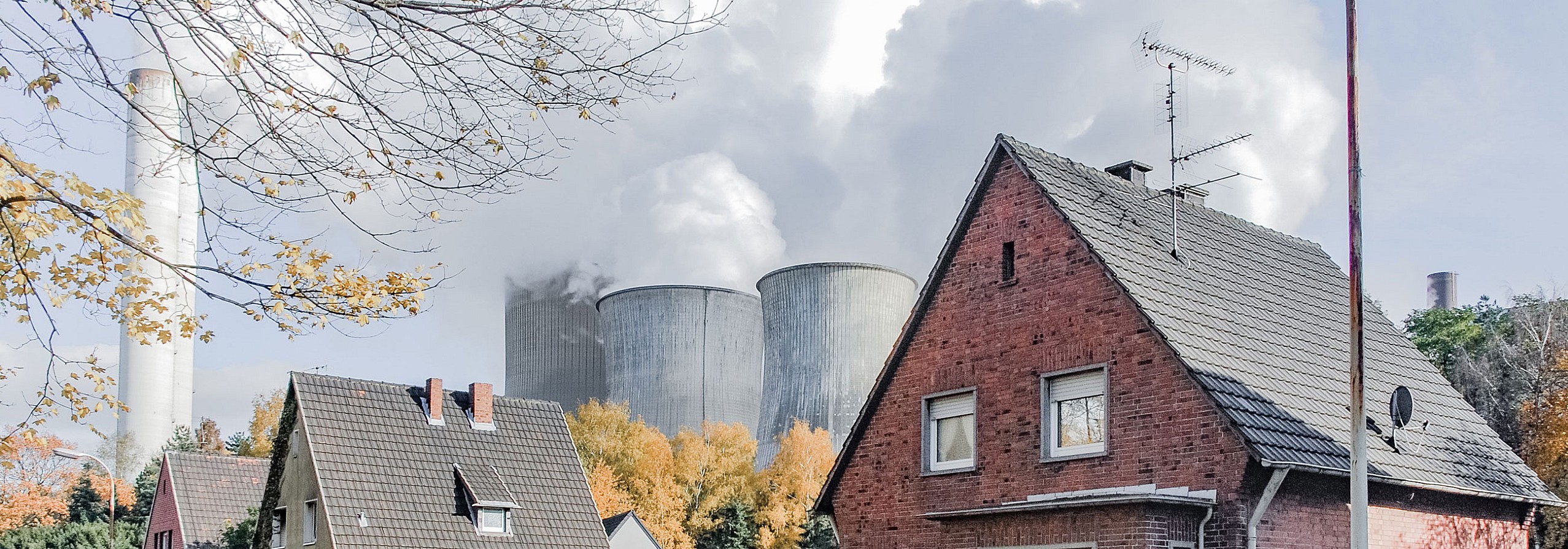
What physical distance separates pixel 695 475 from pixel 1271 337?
49638 millimetres

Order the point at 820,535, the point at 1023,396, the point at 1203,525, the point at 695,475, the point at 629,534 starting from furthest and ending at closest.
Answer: the point at 695,475, the point at 820,535, the point at 629,534, the point at 1023,396, the point at 1203,525

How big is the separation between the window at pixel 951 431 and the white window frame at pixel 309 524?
16.2 meters

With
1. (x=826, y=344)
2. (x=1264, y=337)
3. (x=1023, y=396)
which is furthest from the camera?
(x=826, y=344)

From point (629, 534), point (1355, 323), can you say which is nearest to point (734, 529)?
point (629, 534)

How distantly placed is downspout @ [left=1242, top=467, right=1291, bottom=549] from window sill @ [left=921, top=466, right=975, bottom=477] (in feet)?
13.1

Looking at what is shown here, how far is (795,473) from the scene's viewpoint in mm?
62906

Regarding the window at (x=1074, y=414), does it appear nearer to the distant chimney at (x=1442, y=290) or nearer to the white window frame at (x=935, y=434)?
the white window frame at (x=935, y=434)

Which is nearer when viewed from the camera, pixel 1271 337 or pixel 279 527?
pixel 1271 337

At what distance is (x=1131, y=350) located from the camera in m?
15.7

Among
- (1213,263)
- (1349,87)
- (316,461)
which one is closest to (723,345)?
(316,461)

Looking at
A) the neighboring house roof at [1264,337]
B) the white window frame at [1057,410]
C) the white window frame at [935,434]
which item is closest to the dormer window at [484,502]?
the neighboring house roof at [1264,337]

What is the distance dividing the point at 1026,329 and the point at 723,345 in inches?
2226

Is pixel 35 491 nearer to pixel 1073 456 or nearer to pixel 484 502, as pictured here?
pixel 484 502

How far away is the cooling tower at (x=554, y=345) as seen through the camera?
82812mm
